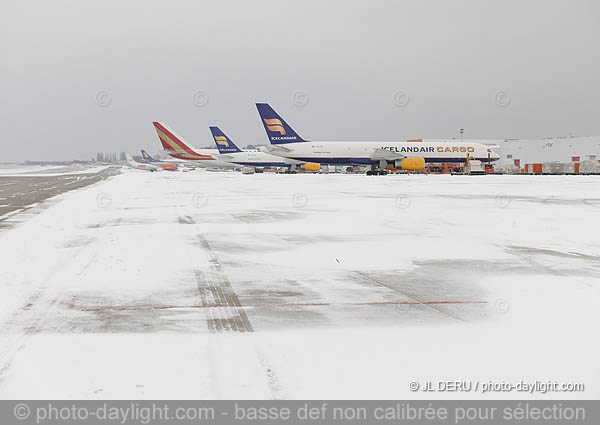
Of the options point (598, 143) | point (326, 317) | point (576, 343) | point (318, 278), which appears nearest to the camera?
point (576, 343)

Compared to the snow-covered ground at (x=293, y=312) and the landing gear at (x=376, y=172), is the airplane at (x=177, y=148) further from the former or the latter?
the snow-covered ground at (x=293, y=312)

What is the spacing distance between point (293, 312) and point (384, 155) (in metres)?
67.2

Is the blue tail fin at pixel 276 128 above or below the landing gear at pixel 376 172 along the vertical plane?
above

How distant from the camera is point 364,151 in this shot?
73250mm

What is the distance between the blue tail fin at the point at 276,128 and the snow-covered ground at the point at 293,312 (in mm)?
59830

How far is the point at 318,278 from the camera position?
9.73 meters

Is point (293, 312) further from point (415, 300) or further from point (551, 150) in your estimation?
point (551, 150)

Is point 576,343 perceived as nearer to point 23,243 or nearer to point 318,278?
point 318,278

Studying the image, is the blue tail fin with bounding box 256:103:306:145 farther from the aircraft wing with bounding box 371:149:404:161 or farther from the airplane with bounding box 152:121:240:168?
the airplane with bounding box 152:121:240:168

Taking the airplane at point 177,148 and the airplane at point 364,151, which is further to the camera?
the airplane at point 177,148

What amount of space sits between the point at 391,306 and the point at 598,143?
91.6 m

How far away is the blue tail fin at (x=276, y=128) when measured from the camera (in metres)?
75.0

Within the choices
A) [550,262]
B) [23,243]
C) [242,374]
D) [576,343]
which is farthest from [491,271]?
[23,243]

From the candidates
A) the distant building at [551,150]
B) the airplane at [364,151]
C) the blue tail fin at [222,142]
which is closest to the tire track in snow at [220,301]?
the airplane at [364,151]
